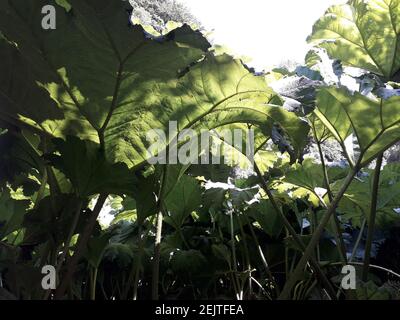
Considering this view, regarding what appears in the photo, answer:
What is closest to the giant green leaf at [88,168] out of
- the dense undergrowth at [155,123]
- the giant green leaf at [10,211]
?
the dense undergrowth at [155,123]

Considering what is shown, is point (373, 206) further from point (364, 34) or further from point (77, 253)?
point (77, 253)

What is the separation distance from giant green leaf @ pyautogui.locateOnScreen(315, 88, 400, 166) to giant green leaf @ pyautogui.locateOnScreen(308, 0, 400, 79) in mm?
345

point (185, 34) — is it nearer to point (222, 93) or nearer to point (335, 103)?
point (222, 93)

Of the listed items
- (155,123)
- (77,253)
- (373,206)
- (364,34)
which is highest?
(364,34)

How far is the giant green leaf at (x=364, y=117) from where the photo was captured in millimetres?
895

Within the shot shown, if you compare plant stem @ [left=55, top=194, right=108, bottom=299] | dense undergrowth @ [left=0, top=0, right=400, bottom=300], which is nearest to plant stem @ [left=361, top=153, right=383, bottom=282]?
dense undergrowth @ [left=0, top=0, right=400, bottom=300]

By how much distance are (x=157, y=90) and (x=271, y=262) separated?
3.00ft

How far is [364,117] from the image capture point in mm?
933

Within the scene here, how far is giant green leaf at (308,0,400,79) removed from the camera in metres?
1.17

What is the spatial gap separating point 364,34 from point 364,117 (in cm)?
41

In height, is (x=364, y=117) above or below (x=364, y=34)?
below

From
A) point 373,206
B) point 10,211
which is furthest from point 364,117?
point 10,211

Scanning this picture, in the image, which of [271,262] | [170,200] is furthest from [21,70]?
[271,262]

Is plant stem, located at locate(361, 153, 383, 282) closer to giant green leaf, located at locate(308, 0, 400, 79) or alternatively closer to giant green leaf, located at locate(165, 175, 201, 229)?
giant green leaf, located at locate(308, 0, 400, 79)
